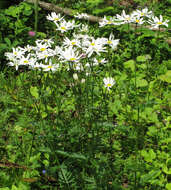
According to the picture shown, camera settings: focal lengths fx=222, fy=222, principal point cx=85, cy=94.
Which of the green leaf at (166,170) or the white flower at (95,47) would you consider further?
the green leaf at (166,170)

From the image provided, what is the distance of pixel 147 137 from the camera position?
5.53 ft

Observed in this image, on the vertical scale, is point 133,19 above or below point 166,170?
above

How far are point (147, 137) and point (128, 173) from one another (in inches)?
16.9

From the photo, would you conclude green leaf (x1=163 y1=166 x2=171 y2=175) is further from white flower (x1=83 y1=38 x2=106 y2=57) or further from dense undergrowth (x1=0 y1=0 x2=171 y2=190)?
white flower (x1=83 y1=38 x2=106 y2=57)

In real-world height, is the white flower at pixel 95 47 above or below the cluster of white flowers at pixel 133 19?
below

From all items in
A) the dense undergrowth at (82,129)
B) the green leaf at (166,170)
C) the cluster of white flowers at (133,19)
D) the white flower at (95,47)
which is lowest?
the green leaf at (166,170)

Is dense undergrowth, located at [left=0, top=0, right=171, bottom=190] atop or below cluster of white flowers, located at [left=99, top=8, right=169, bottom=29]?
below

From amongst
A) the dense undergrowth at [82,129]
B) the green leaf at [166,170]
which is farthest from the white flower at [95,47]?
the green leaf at [166,170]

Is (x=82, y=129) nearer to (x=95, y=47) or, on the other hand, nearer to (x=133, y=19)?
(x=95, y=47)

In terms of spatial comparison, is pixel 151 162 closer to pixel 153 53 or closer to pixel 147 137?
pixel 147 137

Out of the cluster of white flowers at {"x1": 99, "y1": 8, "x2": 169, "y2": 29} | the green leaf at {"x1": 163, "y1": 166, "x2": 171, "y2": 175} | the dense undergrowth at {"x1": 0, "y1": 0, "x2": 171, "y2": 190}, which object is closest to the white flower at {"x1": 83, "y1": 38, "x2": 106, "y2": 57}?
the dense undergrowth at {"x1": 0, "y1": 0, "x2": 171, "y2": 190}

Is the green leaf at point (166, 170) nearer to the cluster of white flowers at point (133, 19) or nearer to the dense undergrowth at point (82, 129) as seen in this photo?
the dense undergrowth at point (82, 129)

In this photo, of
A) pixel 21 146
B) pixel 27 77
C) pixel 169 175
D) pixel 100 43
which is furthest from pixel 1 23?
pixel 169 175

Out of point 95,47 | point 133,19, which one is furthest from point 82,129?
point 133,19
